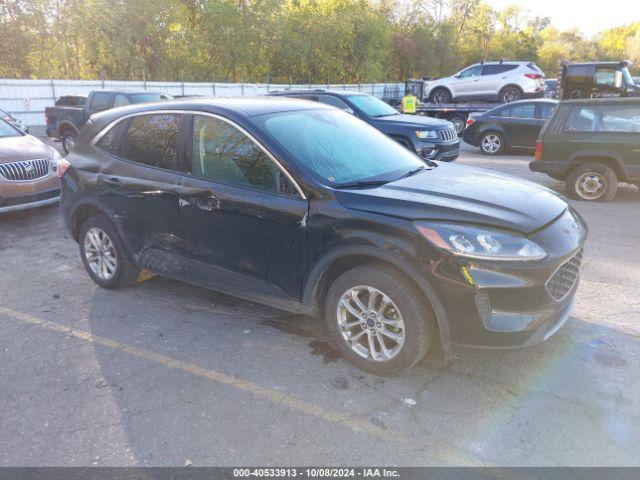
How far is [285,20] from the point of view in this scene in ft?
113

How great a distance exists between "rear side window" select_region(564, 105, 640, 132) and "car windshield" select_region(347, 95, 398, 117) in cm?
399

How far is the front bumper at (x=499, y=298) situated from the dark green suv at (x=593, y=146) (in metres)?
5.93

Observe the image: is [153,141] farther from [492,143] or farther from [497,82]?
[497,82]

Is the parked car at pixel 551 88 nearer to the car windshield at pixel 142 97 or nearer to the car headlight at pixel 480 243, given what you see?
the car windshield at pixel 142 97

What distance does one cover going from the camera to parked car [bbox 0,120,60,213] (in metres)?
6.86

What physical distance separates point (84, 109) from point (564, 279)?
43.1 feet

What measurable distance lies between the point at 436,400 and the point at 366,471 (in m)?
0.75

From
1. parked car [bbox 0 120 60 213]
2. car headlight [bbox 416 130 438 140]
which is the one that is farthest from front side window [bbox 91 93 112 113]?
car headlight [bbox 416 130 438 140]

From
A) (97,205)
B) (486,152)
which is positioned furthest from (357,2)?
(97,205)

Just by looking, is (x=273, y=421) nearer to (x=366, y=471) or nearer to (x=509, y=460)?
(x=366, y=471)

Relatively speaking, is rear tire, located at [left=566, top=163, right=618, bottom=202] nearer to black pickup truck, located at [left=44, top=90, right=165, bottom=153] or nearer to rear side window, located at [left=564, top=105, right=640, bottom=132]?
rear side window, located at [left=564, top=105, right=640, bottom=132]

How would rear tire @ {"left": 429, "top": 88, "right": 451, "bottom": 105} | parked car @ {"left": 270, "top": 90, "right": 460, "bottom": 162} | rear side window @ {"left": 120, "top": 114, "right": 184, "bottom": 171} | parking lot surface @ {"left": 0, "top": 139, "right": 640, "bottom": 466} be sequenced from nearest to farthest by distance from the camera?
parking lot surface @ {"left": 0, "top": 139, "right": 640, "bottom": 466}
rear side window @ {"left": 120, "top": 114, "right": 184, "bottom": 171}
parked car @ {"left": 270, "top": 90, "right": 460, "bottom": 162}
rear tire @ {"left": 429, "top": 88, "right": 451, "bottom": 105}

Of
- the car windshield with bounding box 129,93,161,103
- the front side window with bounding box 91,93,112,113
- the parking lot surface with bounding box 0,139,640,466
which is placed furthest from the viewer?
the front side window with bounding box 91,93,112,113

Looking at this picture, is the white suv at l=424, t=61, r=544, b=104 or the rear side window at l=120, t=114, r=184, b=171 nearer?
the rear side window at l=120, t=114, r=184, b=171
